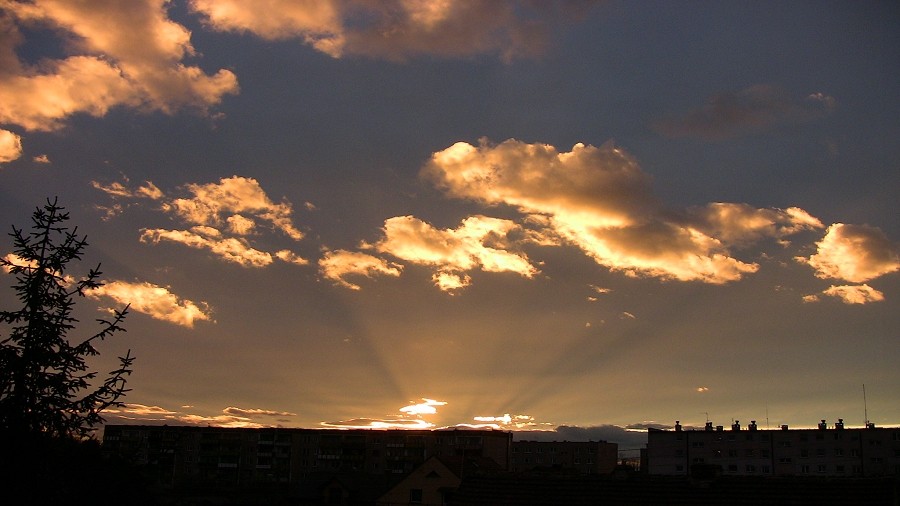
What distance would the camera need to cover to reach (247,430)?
478 feet

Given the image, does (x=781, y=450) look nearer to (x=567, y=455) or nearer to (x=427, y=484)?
(x=567, y=455)

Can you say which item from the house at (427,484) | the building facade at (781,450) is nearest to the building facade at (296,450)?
the building facade at (781,450)

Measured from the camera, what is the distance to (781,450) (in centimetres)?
11381

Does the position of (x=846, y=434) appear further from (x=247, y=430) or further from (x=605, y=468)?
(x=247, y=430)

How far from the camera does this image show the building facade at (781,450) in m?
106

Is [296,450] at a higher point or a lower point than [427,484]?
lower

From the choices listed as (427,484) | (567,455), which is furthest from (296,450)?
(427,484)

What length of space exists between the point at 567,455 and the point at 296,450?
57.6 meters

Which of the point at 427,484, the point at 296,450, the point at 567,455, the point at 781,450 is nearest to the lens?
the point at 427,484

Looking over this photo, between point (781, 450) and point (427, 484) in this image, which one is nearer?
point (427, 484)

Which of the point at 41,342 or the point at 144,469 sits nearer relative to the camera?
the point at 41,342

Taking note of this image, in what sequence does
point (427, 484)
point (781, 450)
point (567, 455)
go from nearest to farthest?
point (427, 484) → point (781, 450) → point (567, 455)

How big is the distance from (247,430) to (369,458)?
83.3 feet

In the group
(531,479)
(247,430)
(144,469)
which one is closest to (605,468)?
(247,430)
